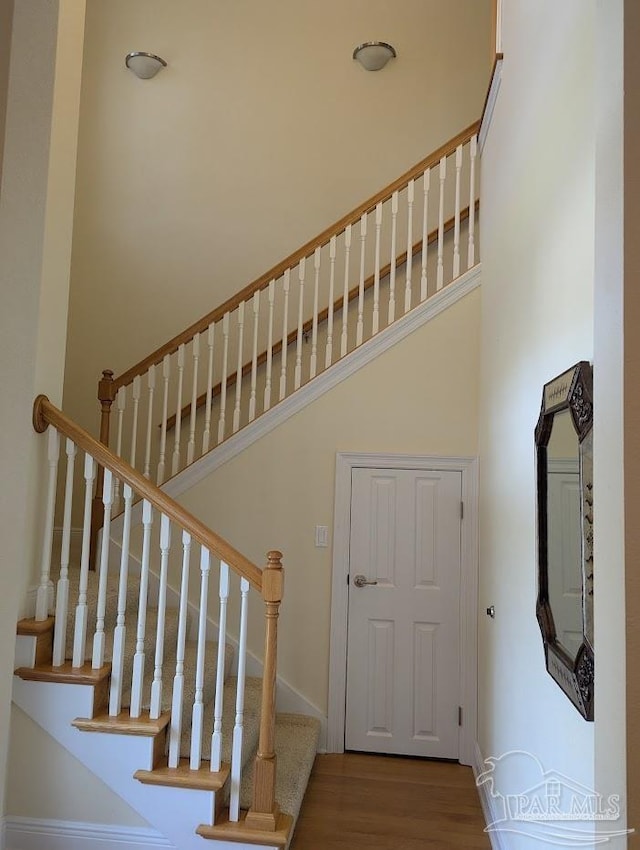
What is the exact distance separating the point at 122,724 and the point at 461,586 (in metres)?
2.09

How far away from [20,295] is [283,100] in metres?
4.59

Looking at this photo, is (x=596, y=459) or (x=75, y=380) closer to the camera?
(x=596, y=459)

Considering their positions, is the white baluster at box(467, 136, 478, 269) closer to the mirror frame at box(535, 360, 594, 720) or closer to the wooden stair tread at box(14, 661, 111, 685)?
the mirror frame at box(535, 360, 594, 720)

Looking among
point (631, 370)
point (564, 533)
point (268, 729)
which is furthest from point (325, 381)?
point (631, 370)

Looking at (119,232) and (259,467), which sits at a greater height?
(119,232)

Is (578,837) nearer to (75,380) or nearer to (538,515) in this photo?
(538,515)

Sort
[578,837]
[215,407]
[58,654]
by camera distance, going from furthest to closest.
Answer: [215,407] < [58,654] < [578,837]

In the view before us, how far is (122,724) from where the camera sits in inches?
106

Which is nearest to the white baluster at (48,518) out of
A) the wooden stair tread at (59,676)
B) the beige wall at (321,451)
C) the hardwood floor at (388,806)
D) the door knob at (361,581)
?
the wooden stair tread at (59,676)

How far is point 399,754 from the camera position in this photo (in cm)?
385

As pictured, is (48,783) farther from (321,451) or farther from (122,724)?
(321,451)

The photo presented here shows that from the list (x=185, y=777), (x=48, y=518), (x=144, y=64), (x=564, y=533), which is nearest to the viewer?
(x=564, y=533)

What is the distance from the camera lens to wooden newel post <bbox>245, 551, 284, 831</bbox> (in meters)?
2.62

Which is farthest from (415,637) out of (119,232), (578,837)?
(119,232)
